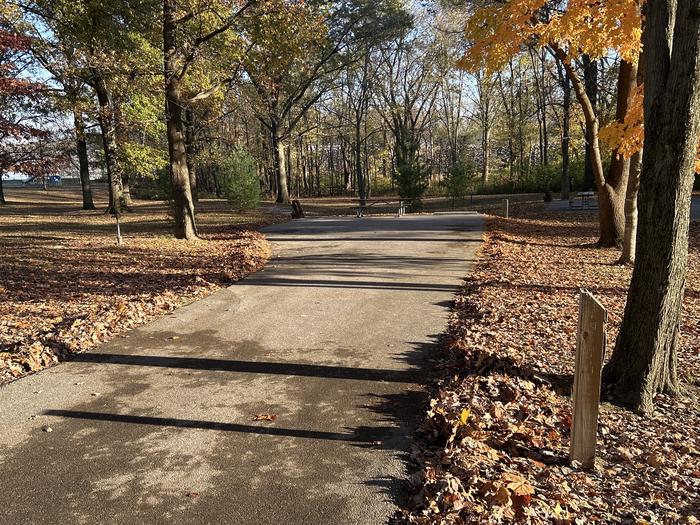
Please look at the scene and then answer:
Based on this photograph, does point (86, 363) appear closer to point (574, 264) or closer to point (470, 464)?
point (470, 464)

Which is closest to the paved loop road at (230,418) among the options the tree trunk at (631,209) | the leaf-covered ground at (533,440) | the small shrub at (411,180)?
the leaf-covered ground at (533,440)

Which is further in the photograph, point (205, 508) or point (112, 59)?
point (112, 59)

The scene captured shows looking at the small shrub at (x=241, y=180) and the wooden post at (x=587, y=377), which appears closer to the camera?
the wooden post at (x=587, y=377)

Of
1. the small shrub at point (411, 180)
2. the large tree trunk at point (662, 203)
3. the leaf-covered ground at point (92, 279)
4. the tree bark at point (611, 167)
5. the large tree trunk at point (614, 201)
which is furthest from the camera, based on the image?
the small shrub at point (411, 180)

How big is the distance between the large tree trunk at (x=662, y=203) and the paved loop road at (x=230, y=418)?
77.2 inches

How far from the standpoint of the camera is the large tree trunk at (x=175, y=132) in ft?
42.6

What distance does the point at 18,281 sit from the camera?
851 centimetres

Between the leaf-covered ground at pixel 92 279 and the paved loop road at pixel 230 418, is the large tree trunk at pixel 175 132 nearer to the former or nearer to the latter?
the leaf-covered ground at pixel 92 279

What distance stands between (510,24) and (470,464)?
9.07 meters

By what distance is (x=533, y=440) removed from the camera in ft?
11.8

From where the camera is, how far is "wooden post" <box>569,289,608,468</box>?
309 centimetres

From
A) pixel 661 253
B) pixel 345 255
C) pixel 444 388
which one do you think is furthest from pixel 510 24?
pixel 444 388

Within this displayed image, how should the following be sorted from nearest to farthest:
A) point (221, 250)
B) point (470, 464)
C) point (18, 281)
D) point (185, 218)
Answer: point (470, 464)
point (18, 281)
point (221, 250)
point (185, 218)

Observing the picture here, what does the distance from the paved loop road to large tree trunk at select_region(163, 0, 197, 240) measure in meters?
7.29
